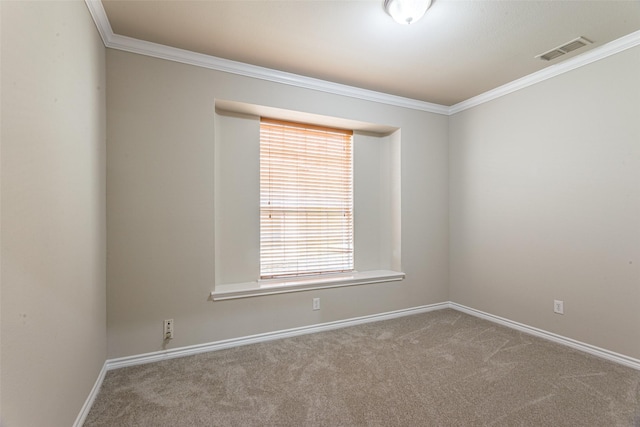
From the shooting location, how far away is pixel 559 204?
8.93ft

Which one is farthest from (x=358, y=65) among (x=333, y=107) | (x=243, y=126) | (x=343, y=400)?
(x=343, y=400)

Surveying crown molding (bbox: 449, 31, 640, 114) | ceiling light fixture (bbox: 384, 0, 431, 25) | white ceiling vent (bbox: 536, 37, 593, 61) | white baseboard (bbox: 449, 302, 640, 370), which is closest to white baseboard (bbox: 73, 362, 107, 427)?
ceiling light fixture (bbox: 384, 0, 431, 25)

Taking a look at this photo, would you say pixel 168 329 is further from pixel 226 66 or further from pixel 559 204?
pixel 559 204

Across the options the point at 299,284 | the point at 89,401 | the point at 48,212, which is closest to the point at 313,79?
the point at 299,284

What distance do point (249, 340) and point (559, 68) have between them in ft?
12.2

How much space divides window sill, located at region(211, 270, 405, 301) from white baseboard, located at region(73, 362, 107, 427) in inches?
34.5

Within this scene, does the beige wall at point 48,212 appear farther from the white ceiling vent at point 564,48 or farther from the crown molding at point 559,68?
the crown molding at point 559,68

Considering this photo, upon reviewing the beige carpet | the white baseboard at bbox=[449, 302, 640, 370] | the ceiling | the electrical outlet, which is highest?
the ceiling

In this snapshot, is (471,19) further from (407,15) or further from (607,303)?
(607,303)

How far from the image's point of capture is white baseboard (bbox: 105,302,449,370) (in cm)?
231

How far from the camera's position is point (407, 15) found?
1893 millimetres

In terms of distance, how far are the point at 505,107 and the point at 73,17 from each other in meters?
3.66

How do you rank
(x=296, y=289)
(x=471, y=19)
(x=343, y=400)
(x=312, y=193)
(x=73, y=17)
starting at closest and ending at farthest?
1. (x=73, y=17)
2. (x=343, y=400)
3. (x=471, y=19)
4. (x=296, y=289)
5. (x=312, y=193)

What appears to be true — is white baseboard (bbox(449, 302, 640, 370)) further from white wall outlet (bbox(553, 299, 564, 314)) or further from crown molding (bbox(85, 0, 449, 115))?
crown molding (bbox(85, 0, 449, 115))
